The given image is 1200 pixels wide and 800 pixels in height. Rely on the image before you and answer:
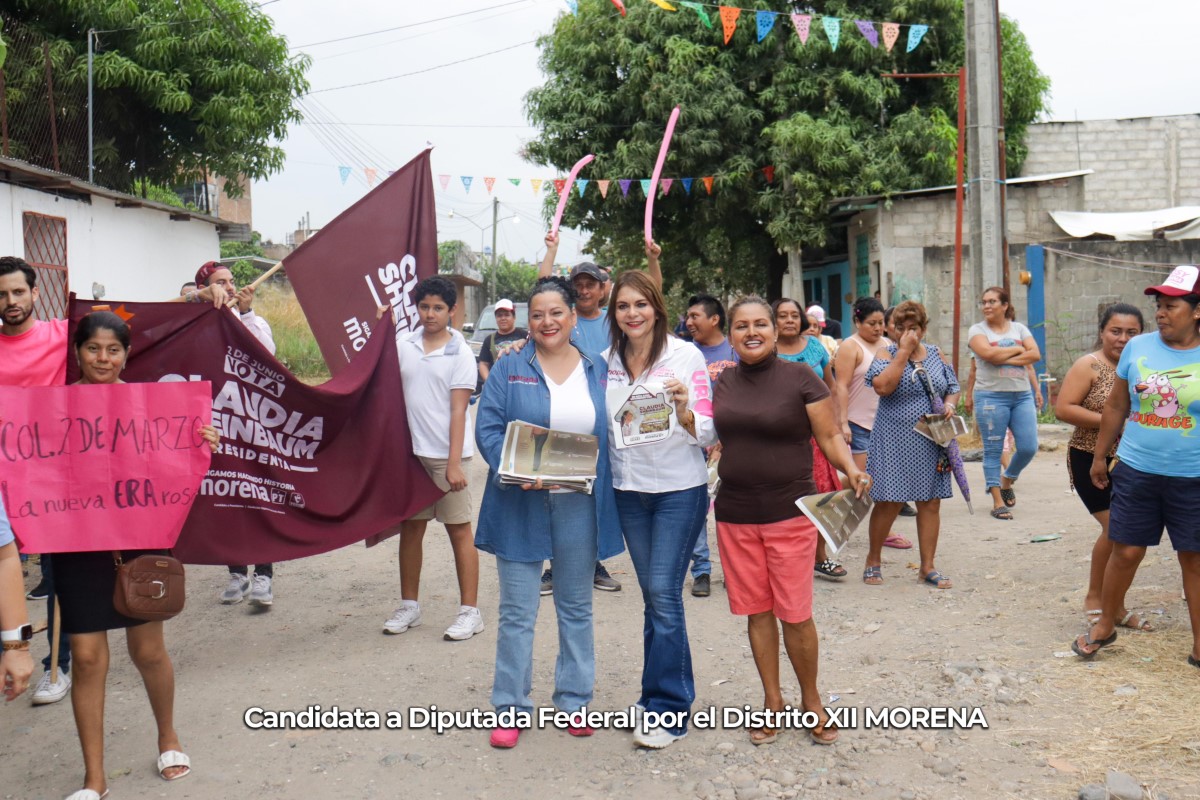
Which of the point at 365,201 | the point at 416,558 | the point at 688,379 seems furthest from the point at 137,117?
the point at 688,379

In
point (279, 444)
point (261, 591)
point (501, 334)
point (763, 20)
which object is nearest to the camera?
point (279, 444)

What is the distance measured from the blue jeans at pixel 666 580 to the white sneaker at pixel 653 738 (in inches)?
2.2

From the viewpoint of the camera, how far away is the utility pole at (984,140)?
12.0m

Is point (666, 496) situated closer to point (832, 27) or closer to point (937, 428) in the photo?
point (937, 428)

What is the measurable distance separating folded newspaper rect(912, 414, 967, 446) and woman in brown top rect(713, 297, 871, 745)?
2465mm

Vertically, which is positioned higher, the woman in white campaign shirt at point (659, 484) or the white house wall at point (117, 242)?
the white house wall at point (117, 242)

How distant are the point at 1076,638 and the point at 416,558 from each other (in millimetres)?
3483

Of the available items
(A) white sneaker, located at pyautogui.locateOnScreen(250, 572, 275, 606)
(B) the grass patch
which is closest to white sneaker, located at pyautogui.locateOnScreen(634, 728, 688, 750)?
(A) white sneaker, located at pyautogui.locateOnScreen(250, 572, 275, 606)

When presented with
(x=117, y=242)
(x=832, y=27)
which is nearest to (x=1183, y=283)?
(x=832, y=27)

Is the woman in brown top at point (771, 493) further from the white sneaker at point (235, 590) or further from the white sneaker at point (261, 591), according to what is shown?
the white sneaker at point (235, 590)

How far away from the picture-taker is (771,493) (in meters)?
4.27

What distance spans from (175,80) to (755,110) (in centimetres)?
980

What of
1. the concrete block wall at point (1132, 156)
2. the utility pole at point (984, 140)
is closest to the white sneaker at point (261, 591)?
the utility pole at point (984, 140)

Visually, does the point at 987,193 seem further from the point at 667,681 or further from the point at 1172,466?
the point at 667,681
